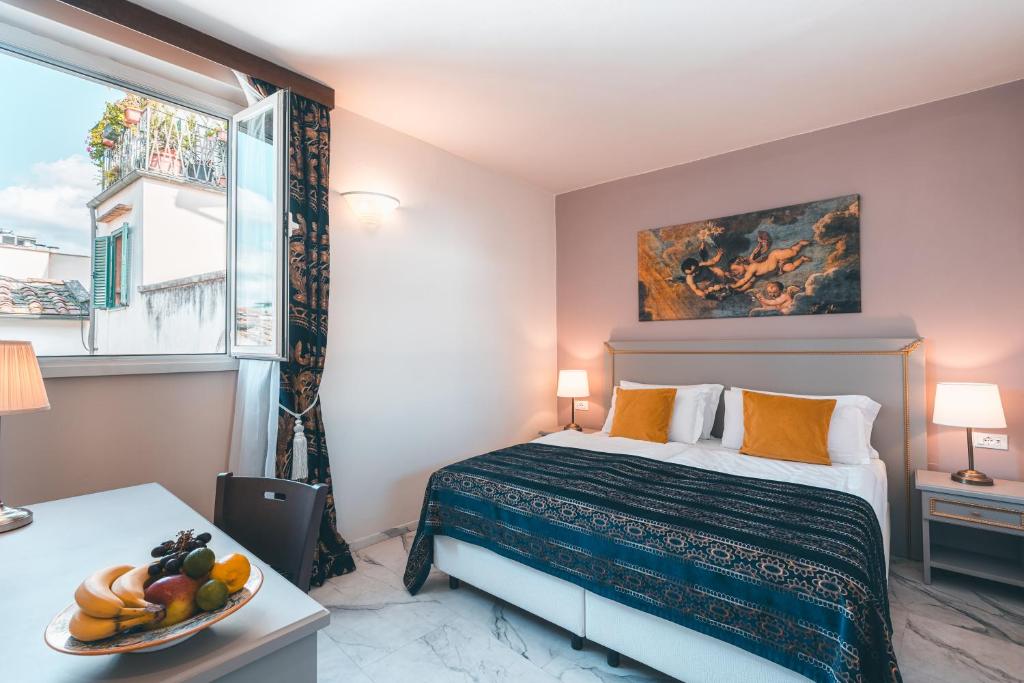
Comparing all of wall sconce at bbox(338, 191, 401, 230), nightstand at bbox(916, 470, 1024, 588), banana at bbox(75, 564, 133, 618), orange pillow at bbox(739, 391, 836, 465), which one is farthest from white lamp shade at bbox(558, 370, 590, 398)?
banana at bbox(75, 564, 133, 618)

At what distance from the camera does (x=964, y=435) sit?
2.80 m

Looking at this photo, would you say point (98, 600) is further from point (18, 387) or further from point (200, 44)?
point (200, 44)

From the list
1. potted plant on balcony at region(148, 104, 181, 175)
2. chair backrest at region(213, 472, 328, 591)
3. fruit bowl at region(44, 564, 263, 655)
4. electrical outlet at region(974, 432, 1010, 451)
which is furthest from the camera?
electrical outlet at region(974, 432, 1010, 451)

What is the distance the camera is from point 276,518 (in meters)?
1.34

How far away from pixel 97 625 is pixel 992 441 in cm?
383

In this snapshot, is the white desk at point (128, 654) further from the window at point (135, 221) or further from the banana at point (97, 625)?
the window at point (135, 221)

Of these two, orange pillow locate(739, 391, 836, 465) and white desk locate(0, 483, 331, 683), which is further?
orange pillow locate(739, 391, 836, 465)

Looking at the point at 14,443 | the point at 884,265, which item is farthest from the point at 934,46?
the point at 14,443

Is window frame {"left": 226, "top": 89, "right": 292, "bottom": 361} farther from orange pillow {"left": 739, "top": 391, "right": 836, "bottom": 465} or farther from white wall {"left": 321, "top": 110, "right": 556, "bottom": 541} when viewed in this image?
orange pillow {"left": 739, "top": 391, "right": 836, "bottom": 465}

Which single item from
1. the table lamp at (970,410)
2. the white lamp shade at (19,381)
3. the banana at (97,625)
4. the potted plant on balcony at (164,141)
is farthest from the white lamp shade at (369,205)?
the table lamp at (970,410)

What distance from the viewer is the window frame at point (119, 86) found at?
2.02 meters

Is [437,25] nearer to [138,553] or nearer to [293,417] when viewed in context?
[293,417]

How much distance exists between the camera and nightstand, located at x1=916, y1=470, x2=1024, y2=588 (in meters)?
2.39

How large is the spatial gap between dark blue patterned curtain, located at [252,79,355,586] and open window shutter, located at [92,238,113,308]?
0.77 meters
